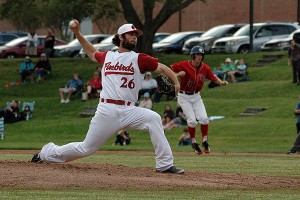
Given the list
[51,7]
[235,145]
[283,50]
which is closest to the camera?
[235,145]

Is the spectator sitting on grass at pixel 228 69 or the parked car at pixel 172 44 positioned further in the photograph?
the parked car at pixel 172 44

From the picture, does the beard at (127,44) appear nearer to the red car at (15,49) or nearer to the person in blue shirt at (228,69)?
the person in blue shirt at (228,69)

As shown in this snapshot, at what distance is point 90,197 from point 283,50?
3559cm

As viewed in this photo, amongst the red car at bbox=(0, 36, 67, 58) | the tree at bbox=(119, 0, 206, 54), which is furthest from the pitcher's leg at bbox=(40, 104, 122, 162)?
the red car at bbox=(0, 36, 67, 58)

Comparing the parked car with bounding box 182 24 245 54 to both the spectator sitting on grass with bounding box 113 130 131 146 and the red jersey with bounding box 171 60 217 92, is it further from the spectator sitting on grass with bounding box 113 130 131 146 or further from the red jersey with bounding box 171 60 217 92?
the red jersey with bounding box 171 60 217 92

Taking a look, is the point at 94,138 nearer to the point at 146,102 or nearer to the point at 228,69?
the point at 146,102

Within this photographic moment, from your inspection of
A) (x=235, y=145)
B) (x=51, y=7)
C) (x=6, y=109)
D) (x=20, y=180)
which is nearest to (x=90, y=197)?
(x=20, y=180)

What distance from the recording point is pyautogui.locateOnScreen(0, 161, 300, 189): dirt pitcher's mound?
39.3 feet

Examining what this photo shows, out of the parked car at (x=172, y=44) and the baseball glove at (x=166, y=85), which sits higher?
the baseball glove at (x=166, y=85)

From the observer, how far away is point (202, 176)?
1315 centimetres

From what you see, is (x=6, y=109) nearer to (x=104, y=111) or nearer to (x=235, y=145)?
(x=235, y=145)

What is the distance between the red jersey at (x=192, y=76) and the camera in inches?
744

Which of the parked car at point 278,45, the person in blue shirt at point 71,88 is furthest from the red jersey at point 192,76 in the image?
the parked car at point 278,45

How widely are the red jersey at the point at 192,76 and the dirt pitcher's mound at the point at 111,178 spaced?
5.40 metres
